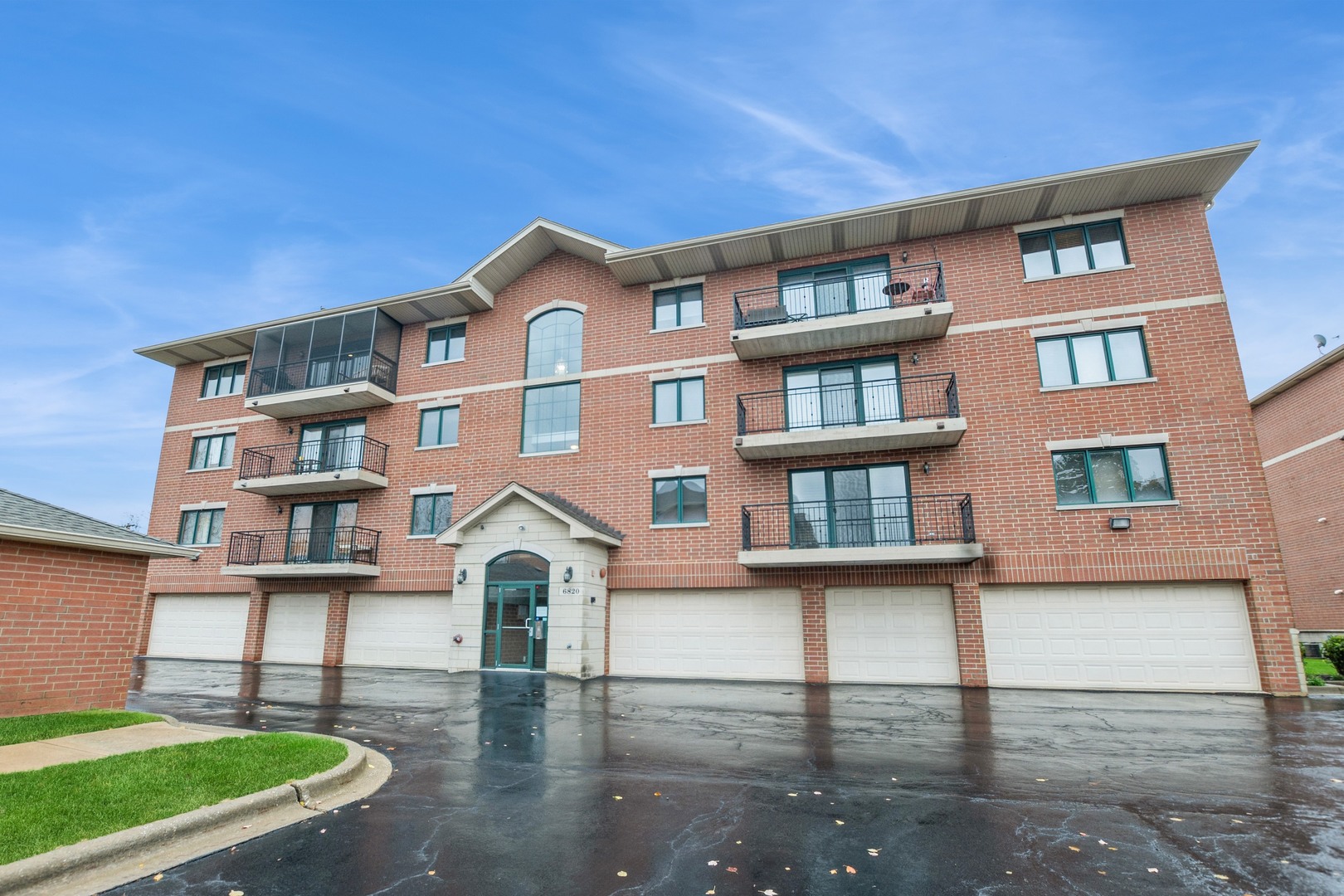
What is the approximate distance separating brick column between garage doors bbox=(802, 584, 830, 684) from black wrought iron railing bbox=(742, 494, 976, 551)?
1133 millimetres

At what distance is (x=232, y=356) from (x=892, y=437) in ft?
74.5

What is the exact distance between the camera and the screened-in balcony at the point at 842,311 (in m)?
15.4

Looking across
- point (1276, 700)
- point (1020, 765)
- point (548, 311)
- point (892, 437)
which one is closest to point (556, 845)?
point (1020, 765)

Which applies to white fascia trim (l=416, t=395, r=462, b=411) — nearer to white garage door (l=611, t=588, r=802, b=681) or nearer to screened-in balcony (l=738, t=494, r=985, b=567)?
white garage door (l=611, t=588, r=802, b=681)

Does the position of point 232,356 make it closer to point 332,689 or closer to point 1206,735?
point 332,689

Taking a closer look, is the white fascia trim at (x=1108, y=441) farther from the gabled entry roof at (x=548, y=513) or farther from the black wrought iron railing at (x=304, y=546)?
the black wrought iron railing at (x=304, y=546)

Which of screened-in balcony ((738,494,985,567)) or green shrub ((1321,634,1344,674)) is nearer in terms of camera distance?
screened-in balcony ((738,494,985,567))

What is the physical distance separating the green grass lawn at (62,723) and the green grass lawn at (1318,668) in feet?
76.1

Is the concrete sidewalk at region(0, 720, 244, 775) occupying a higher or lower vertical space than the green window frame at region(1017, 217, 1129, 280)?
lower

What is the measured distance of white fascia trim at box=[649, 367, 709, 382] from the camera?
57.5 feet

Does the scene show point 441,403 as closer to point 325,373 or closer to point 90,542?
point 325,373

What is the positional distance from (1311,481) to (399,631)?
95.7ft

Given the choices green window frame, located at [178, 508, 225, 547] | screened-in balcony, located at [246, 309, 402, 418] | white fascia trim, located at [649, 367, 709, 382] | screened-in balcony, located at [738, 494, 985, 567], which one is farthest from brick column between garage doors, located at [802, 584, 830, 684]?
green window frame, located at [178, 508, 225, 547]

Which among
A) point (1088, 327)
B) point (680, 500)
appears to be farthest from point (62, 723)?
point (1088, 327)
